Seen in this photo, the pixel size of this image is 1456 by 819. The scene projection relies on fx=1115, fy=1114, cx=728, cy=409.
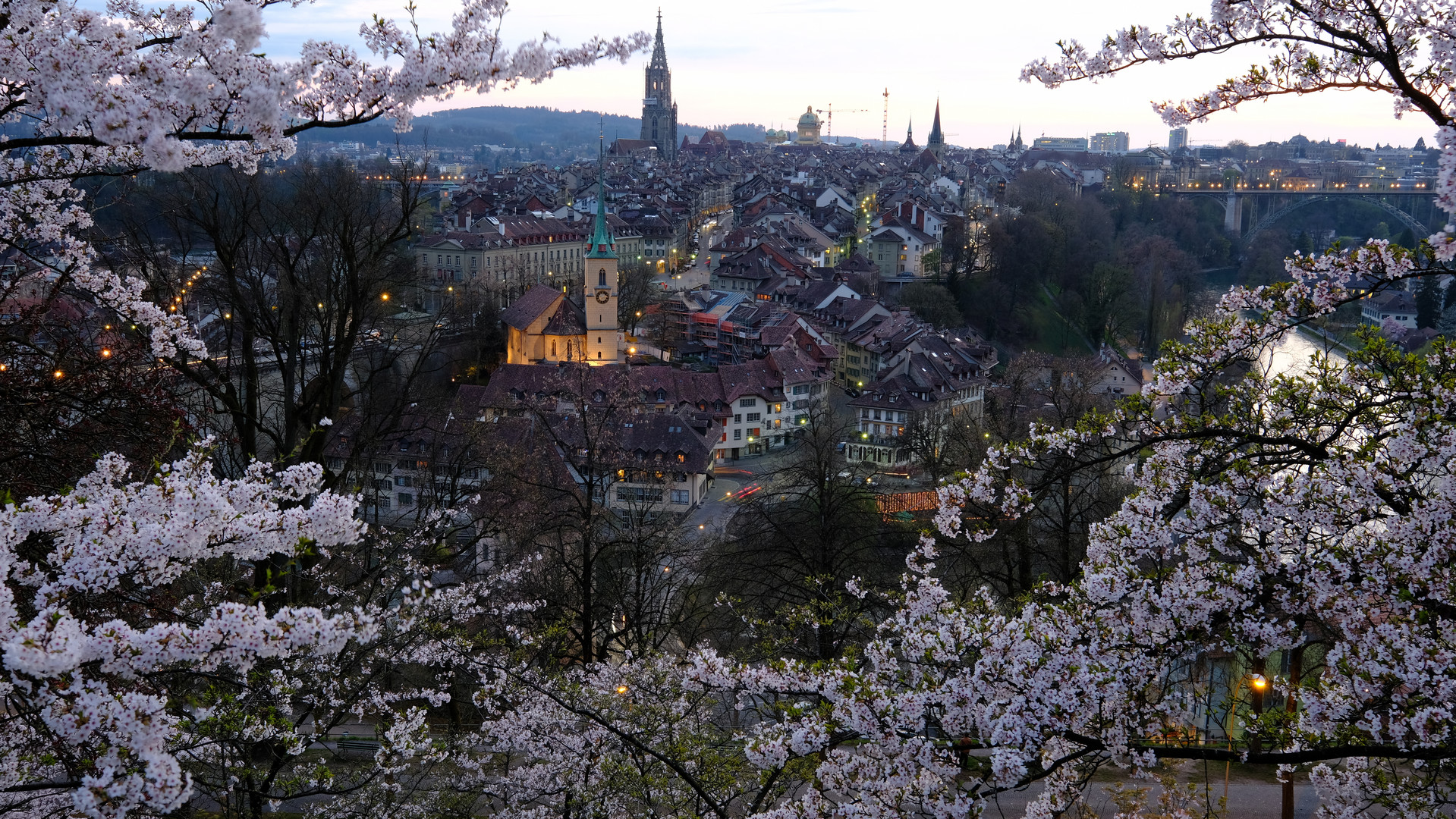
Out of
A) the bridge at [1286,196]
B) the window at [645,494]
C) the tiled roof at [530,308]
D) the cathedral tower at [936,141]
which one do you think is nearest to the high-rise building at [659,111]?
the cathedral tower at [936,141]

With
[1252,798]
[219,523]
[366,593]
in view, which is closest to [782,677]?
[219,523]

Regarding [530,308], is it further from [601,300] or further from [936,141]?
[936,141]

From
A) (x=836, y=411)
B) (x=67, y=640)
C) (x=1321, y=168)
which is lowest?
(x=836, y=411)

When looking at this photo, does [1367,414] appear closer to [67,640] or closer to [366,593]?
[67,640]

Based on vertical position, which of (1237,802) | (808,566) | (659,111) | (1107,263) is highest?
(659,111)

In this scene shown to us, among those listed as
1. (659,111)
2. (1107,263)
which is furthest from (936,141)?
(1107,263)

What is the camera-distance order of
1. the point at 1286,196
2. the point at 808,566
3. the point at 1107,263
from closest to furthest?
the point at 808,566
the point at 1107,263
the point at 1286,196

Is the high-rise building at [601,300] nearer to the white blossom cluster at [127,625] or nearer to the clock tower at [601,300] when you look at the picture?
the clock tower at [601,300]
